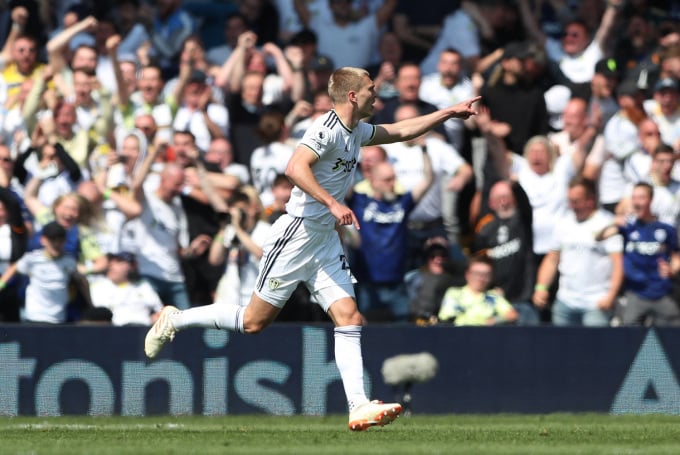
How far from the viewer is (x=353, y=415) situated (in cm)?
862

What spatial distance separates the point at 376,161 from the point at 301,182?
482cm

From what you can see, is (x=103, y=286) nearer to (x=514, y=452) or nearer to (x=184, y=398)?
(x=184, y=398)

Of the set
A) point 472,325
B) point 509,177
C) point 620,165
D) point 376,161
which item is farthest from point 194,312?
point 620,165

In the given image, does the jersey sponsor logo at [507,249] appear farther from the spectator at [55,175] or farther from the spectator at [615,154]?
the spectator at [55,175]

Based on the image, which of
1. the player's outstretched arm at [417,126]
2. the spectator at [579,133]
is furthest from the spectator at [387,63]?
the player's outstretched arm at [417,126]

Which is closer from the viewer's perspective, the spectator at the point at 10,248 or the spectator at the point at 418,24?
the spectator at the point at 10,248

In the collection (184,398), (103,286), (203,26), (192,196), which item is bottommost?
(184,398)

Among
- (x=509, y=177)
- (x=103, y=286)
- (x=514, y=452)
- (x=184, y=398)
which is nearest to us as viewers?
(x=514, y=452)

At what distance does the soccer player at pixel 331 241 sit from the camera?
8719mm

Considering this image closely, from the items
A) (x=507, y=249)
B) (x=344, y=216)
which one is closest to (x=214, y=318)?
(x=344, y=216)

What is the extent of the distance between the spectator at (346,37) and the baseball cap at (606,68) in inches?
102

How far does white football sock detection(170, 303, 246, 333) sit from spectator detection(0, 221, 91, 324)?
3.33 metres

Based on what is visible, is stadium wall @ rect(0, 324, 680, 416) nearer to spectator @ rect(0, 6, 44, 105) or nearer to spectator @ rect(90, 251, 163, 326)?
spectator @ rect(90, 251, 163, 326)

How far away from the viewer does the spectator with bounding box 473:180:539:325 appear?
13.0 metres
